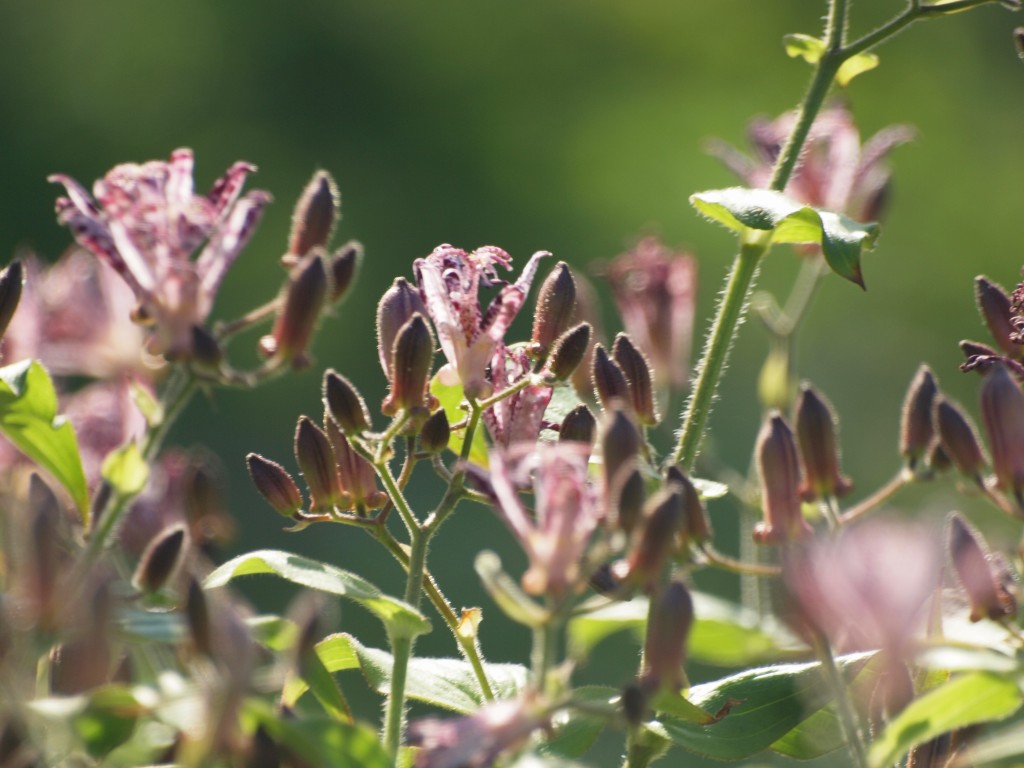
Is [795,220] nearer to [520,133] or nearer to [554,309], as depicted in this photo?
[554,309]

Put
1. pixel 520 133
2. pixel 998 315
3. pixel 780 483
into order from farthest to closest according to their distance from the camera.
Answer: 1. pixel 520 133
2. pixel 998 315
3. pixel 780 483

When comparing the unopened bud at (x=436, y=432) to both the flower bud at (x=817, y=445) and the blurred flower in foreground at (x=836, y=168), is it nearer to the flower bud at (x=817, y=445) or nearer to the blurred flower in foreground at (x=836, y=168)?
the flower bud at (x=817, y=445)

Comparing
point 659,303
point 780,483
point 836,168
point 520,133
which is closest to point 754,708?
point 780,483

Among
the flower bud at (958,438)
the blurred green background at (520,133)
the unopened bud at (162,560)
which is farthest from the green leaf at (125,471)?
the blurred green background at (520,133)

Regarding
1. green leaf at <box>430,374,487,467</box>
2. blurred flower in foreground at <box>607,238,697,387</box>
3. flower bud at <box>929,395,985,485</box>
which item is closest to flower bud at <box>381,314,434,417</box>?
green leaf at <box>430,374,487,467</box>

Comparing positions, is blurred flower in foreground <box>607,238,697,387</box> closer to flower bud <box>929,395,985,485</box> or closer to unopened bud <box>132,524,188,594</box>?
flower bud <box>929,395,985,485</box>
